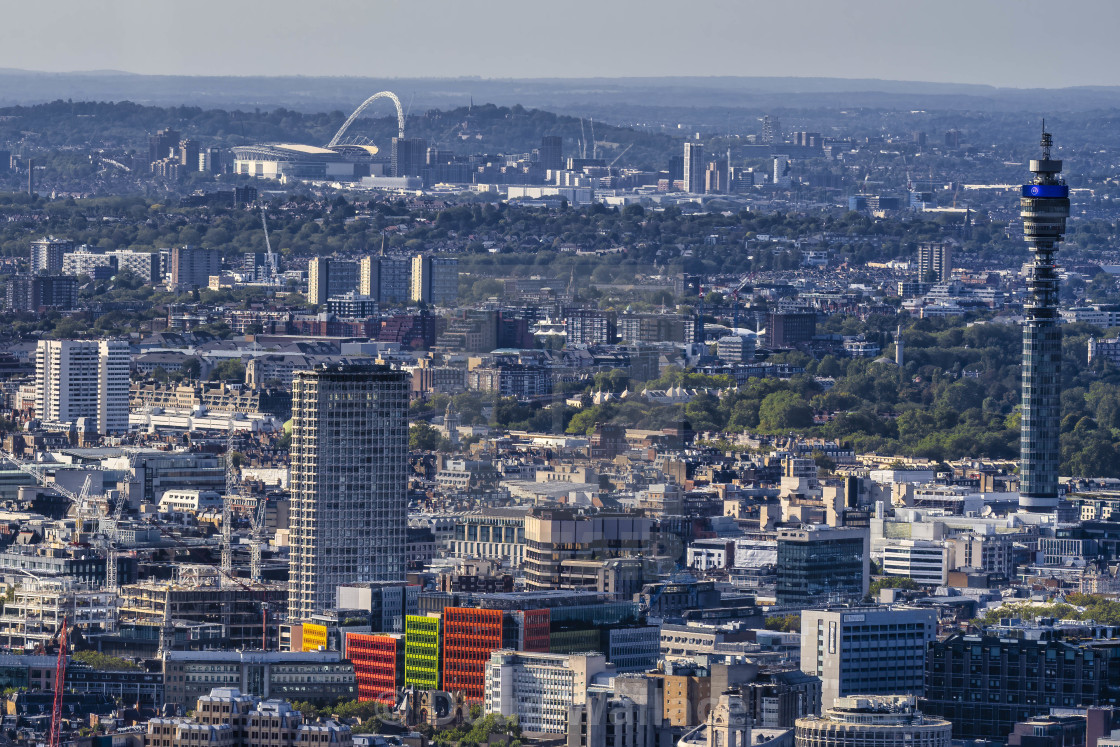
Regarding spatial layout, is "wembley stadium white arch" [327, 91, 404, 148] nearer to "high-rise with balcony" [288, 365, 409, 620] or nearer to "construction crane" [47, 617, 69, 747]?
"high-rise with balcony" [288, 365, 409, 620]

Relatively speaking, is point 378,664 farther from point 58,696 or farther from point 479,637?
point 58,696

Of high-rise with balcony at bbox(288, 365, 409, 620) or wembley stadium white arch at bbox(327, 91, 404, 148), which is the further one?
wembley stadium white arch at bbox(327, 91, 404, 148)

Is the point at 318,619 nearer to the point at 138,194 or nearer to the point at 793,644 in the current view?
the point at 793,644

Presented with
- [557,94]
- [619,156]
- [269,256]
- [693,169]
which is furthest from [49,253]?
[557,94]

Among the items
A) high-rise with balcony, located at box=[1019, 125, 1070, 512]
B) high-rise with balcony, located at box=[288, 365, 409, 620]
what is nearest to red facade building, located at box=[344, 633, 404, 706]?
high-rise with balcony, located at box=[288, 365, 409, 620]

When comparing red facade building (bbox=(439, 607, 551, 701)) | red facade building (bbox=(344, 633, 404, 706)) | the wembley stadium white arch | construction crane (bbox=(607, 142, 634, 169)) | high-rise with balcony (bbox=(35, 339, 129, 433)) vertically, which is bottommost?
high-rise with balcony (bbox=(35, 339, 129, 433))

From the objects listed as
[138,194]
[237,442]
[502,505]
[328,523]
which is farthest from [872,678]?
[138,194]
